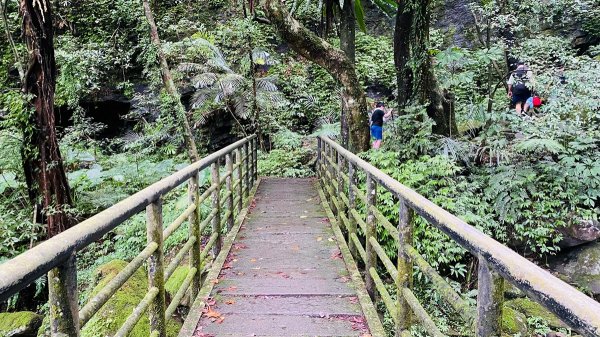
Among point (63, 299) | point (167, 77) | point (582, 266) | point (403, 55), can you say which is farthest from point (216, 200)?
point (167, 77)

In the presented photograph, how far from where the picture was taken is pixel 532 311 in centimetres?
566

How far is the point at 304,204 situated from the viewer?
7238mm

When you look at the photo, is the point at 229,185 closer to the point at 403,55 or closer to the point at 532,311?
the point at 403,55

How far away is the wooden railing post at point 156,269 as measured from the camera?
2.53 metres

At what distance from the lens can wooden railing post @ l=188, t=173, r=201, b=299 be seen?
11.5ft

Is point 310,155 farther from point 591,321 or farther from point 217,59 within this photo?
point 591,321

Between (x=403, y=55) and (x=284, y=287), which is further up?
(x=403, y=55)

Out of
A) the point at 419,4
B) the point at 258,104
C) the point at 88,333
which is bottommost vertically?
the point at 88,333

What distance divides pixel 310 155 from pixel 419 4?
600cm

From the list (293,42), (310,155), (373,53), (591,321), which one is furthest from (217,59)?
(591,321)

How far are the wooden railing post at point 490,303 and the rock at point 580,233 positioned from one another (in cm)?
618

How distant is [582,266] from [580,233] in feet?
1.69

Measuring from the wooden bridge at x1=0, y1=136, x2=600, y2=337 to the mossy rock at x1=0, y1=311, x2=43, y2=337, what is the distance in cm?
190

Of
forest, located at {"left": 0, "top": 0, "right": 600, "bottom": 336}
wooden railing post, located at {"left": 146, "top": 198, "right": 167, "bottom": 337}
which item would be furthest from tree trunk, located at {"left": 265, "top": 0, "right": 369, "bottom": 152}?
wooden railing post, located at {"left": 146, "top": 198, "right": 167, "bottom": 337}
